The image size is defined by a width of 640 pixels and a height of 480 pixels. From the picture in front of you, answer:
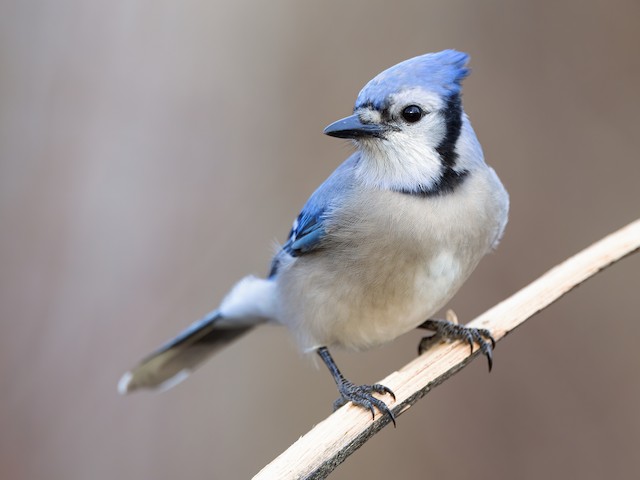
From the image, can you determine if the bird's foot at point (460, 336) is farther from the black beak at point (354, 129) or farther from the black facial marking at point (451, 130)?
the black beak at point (354, 129)

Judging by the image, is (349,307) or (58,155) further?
(58,155)

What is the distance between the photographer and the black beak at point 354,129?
6.90 ft

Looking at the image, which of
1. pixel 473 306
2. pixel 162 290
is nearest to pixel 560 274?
pixel 473 306

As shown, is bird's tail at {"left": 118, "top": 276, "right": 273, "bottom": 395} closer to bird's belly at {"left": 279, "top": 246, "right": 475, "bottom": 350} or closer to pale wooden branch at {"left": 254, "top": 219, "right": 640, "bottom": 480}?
bird's belly at {"left": 279, "top": 246, "right": 475, "bottom": 350}

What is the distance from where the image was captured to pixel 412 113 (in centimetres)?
219

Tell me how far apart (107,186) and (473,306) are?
5.68 ft

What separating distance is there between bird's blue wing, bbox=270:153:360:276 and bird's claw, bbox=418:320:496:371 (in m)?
0.50

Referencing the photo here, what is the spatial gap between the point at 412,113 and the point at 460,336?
35.2 inches

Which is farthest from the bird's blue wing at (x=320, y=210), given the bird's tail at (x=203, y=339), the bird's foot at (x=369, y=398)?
the bird's foot at (x=369, y=398)

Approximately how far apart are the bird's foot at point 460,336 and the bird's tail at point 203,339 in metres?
0.60

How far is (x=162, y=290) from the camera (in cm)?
398

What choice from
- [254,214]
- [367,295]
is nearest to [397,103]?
[367,295]

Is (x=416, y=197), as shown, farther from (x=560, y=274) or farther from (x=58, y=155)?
(x=58, y=155)

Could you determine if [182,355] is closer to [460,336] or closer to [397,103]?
[460,336]
